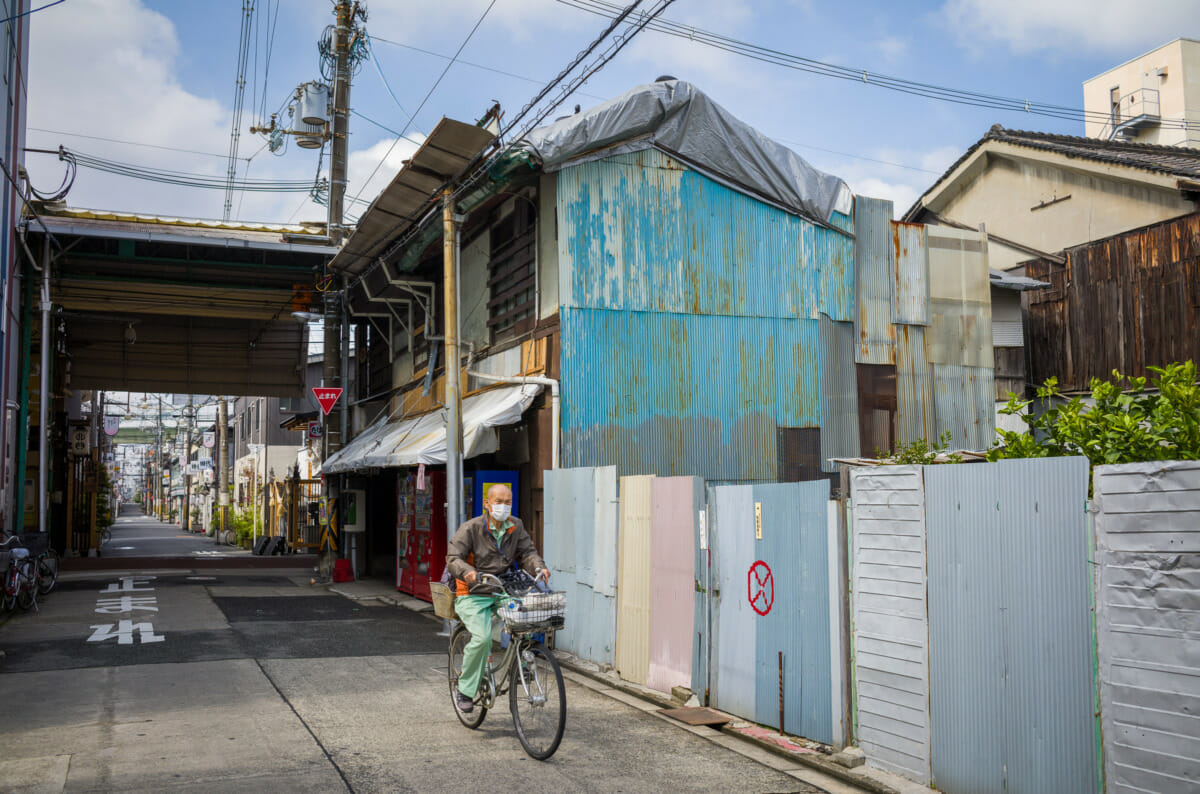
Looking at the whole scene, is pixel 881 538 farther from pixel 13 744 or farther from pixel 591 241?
pixel 591 241

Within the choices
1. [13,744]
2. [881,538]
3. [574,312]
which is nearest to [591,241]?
[574,312]

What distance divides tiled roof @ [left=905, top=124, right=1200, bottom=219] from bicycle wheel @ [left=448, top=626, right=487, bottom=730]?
18.0 meters

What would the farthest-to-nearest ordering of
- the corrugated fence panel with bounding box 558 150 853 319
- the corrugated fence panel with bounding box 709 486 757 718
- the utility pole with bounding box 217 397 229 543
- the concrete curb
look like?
the utility pole with bounding box 217 397 229 543 → the corrugated fence panel with bounding box 558 150 853 319 → the corrugated fence panel with bounding box 709 486 757 718 → the concrete curb

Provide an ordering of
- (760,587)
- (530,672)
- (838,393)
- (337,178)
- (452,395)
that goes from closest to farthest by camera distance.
A: (530,672) → (760,587) → (452,395) → (838,393) → (337,178)

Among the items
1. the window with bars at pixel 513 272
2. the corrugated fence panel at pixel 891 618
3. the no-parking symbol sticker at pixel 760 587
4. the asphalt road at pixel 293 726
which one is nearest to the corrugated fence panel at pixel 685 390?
the window with bars at pixel 513 272

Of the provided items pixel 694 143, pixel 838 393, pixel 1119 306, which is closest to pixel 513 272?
pixel 694 143

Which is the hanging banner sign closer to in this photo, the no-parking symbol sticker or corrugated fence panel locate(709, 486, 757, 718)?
corrugated fence panel locate(709, 486, 757, 718)

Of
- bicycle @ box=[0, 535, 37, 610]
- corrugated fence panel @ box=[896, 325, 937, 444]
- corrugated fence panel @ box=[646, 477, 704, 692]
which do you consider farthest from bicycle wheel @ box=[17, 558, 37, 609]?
corrugated fence panel @ box=[896, 325, 937, 444]

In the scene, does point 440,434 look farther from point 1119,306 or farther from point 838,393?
point 1119,306

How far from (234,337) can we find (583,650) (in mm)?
20547

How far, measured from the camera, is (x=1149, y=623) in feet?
15.7

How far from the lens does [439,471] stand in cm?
1670

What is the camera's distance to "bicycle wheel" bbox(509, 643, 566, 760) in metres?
6.81

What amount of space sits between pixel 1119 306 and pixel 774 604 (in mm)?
14608
